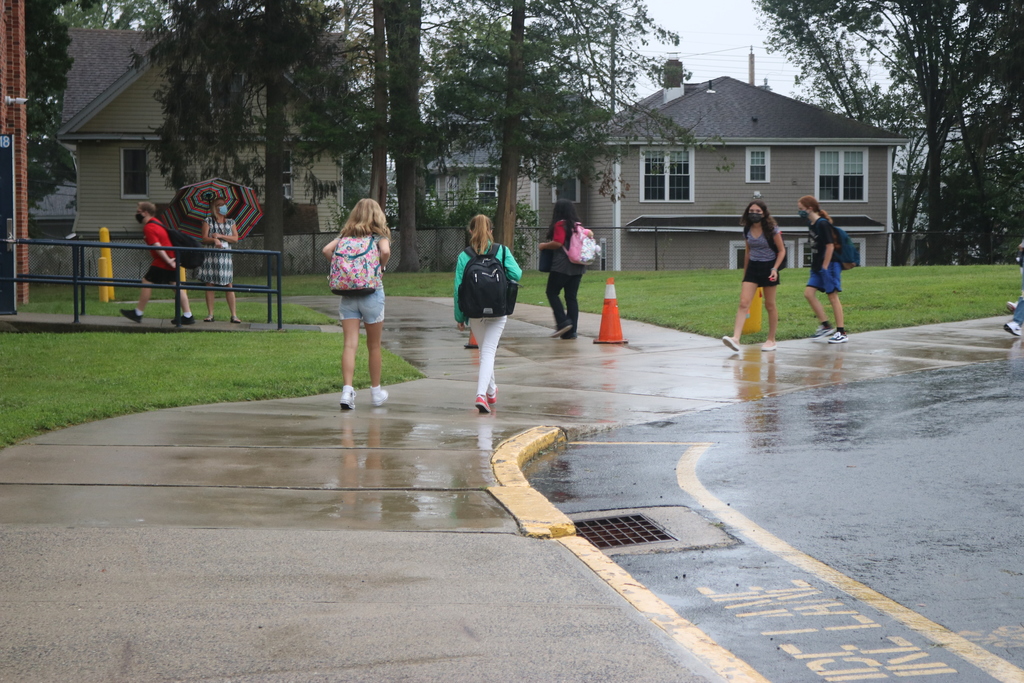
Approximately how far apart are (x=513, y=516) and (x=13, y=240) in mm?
12675

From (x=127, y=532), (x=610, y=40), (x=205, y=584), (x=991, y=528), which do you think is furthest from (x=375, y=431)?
(x=610, y=40)

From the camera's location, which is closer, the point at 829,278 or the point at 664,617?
the point at 664,617

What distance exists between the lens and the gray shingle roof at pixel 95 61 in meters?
40.2

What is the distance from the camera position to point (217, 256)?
15.4m

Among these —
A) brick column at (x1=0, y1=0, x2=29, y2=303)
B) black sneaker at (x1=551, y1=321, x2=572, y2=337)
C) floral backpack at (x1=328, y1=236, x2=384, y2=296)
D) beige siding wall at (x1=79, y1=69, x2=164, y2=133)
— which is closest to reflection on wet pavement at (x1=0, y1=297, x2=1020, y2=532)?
black sneaker at (x1=551, y1=321, x2=572, y2=337)

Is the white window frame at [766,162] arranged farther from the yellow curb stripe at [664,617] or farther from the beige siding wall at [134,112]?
the yellow curb stripe at [664,617]

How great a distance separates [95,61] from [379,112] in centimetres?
1588

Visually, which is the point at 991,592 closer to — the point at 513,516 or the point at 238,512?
the point at 513,516

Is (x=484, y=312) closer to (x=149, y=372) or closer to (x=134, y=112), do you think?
(x=149, y=372)

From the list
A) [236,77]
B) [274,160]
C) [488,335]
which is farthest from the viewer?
[274,160]

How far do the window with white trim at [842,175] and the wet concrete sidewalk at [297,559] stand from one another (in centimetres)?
3425

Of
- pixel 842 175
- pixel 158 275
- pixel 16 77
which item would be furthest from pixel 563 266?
pixel 842 175

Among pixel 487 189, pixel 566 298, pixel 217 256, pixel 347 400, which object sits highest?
pixel 487 189

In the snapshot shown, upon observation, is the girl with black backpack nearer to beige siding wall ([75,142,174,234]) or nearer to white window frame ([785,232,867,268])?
white window frame ([785,232,867,268])
